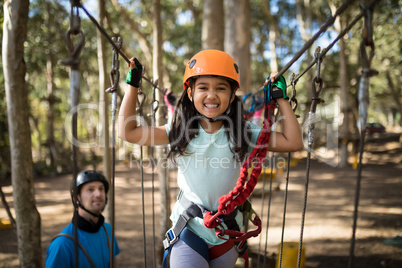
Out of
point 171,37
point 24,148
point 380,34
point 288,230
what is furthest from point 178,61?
point 24,148

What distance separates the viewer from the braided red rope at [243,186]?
4.24 ft

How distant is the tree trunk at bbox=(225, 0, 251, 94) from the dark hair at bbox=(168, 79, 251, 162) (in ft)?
9.34

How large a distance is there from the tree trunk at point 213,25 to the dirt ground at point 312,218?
2413 millimetres

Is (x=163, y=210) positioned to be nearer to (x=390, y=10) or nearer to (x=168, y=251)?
(x=168, y=251)

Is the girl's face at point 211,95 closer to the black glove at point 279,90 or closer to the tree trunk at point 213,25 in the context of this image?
the black glove at point 279,90

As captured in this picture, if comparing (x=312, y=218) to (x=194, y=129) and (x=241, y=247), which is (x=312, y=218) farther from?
(x=194, y=129)

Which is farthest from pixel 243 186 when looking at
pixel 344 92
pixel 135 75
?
pixel 344 92

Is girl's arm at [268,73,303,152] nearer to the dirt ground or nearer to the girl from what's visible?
the girl

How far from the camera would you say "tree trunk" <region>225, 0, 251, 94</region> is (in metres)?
4.34

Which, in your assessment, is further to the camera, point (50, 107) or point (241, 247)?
point (50, 107)

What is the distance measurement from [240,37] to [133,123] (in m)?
3.36

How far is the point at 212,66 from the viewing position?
140cm

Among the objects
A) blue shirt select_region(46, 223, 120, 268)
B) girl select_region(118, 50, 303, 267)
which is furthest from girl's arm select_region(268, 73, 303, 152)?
blue shirt select_region(46, 223, 120, 268)

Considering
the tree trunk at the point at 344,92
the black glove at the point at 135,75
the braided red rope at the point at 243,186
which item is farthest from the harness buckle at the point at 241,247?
the tree trunk at the point at 344,92
